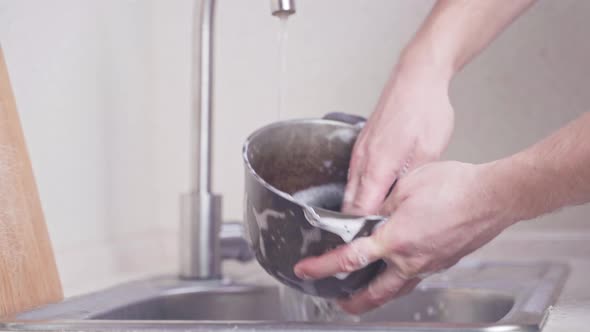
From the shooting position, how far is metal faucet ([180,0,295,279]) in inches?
37.2

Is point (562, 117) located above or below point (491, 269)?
above

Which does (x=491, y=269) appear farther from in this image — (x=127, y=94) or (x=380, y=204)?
(x=127, y=94)

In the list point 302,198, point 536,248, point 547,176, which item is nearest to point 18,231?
point 302,198

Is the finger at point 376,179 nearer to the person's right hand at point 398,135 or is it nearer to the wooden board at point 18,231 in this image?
the person's right hand at point 398,135

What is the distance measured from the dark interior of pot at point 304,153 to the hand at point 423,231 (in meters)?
0.13

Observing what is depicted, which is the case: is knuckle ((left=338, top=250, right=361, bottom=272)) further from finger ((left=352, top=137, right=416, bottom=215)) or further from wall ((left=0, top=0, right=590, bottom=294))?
wall ((left=0, top=0, right=590, bottom=294))

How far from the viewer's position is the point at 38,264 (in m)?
0.73

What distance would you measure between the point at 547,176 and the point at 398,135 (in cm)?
22

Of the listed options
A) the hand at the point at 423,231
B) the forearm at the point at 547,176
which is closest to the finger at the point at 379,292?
the hand at the point at 423,231

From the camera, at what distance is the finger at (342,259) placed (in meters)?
0.62

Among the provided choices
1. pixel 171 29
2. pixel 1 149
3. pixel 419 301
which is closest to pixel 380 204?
pixel 419 301

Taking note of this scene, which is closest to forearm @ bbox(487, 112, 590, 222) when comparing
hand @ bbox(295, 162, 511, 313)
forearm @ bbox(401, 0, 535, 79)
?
hand @ bbox(295, 162, 511, 313)

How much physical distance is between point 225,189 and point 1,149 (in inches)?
20.8

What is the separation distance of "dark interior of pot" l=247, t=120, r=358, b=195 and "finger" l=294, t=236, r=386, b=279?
0.15m
